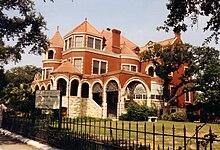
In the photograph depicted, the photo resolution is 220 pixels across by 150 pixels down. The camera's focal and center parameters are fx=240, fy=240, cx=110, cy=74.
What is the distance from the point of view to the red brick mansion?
30844 millimetres

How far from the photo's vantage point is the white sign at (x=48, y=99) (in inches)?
485

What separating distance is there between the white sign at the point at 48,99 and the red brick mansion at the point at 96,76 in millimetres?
16293

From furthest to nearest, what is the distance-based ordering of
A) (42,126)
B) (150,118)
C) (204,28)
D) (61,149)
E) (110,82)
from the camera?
(110,82) < (150,118) < (42,126) < (61,149) < (204,28)

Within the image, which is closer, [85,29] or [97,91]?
[97,91]

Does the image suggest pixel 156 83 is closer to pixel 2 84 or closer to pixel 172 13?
pixel 2 84

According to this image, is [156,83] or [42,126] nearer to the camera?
[42,126]

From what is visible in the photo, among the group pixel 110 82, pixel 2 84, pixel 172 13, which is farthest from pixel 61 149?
pixel 2 84

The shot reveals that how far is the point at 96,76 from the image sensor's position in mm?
33250

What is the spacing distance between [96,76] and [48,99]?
20683 millimetres

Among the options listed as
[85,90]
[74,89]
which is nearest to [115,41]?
[85,90]

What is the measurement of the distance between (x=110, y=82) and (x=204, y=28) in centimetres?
2520

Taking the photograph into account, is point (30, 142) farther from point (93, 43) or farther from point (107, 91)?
point (93, 43)

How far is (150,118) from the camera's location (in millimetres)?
27047

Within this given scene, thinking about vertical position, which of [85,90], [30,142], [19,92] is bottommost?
[30,142]
